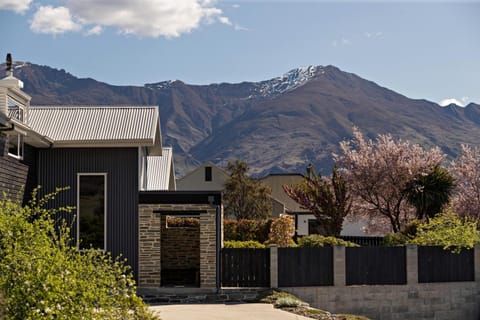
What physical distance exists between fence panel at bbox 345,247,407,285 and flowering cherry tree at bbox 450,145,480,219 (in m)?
9.37

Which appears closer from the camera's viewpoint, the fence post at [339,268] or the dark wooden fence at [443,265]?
the fence post at [339,268]

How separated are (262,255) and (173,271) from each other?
4949 millimetres

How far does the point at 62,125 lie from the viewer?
22.2m

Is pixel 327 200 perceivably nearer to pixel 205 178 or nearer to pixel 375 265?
pixel 375 265

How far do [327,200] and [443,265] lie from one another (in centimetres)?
710

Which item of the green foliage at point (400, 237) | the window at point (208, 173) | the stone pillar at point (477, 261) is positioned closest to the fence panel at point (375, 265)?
the green foliage at point (400, 237)

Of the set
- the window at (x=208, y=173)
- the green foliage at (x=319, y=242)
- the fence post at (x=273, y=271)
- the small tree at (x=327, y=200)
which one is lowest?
the fence post at (x=273, y=271)

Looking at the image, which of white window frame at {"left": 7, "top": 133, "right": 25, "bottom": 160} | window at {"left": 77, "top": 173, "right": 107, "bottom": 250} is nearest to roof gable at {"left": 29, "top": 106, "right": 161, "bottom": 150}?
window at {"left": 77, "top": 173, "right": 107, "bottom": 250}

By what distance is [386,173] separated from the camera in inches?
1246

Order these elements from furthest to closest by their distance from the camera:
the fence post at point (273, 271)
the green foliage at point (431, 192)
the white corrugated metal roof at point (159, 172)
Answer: the white corrugated metal roof at point (159, 172) < the green foliage at point (431, 192) < the fence post at point (273, 271)

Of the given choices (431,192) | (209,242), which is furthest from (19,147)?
(431,192)

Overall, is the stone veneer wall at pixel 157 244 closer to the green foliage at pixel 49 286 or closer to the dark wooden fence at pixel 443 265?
the dark wooden fence at pixel 443 265

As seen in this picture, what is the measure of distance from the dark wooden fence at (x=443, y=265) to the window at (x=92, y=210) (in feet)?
33.1

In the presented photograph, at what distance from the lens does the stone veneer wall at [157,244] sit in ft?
70.4
